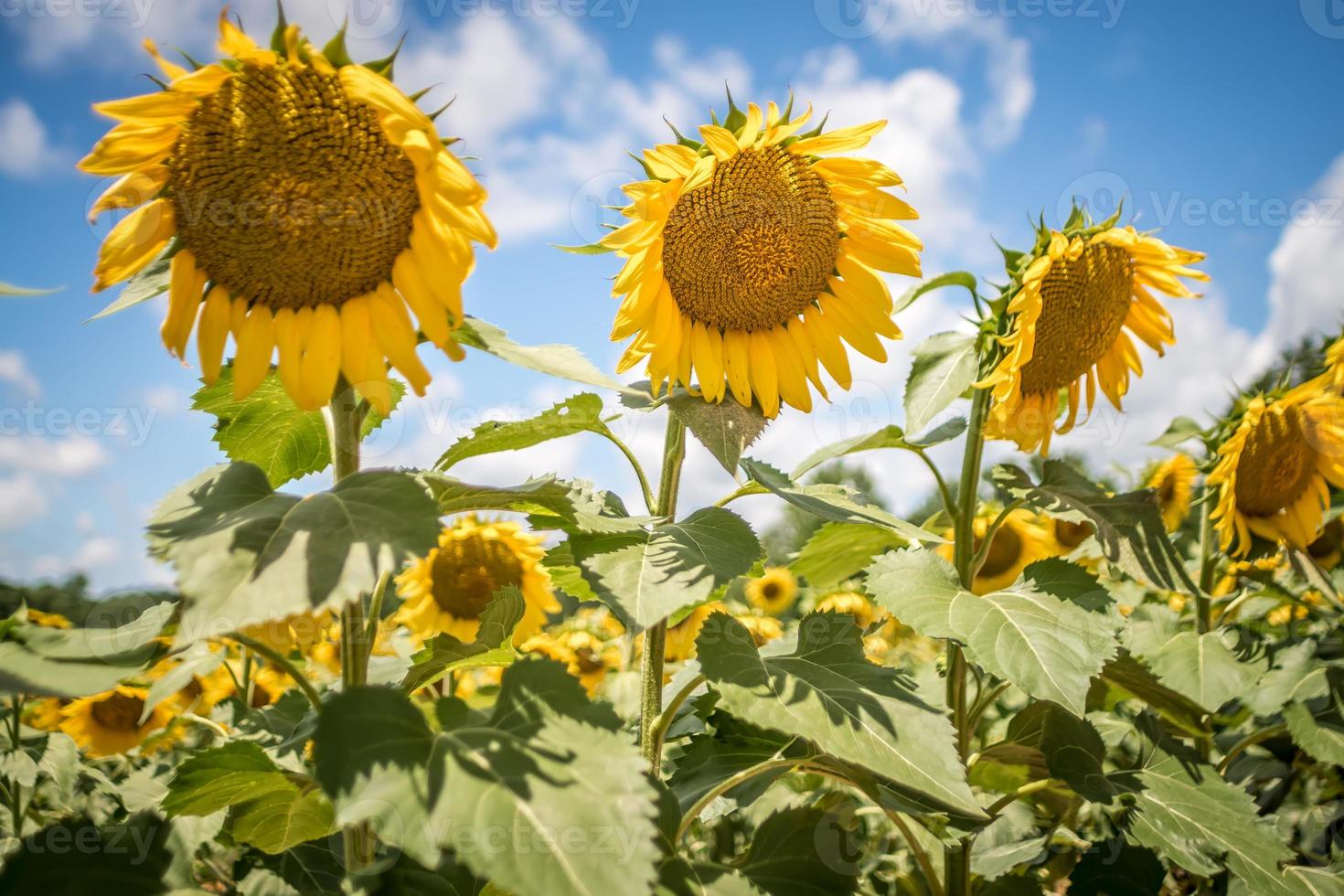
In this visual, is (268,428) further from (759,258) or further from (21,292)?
(759,258)

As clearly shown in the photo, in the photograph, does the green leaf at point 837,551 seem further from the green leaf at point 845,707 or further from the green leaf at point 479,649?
the green leaf at point 479,649

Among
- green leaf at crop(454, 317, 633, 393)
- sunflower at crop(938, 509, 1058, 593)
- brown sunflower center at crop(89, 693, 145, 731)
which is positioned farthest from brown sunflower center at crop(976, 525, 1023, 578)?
brown sunflower center at crop(89, 693, 145, 731)

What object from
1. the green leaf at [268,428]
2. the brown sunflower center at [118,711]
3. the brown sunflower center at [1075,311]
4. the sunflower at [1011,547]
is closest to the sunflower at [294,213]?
the green leaf at [268,428]

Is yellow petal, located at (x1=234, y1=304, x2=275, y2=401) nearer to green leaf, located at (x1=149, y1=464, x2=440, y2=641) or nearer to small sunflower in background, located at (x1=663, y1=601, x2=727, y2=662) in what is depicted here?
green leaf, located at (x1=149, y1=464, x2=440, y2=641)

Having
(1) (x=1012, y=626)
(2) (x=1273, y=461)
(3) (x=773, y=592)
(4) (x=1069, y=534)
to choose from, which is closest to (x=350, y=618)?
(1) (x=1012, y=626)

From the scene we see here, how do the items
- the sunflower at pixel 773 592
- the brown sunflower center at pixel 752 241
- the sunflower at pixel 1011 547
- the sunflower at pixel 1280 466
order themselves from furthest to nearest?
the sunflower at pixel 773 592 < the sunflower at pixel 1011 547 < the sunflower at pixel 1280 466 < the brown sunflower center at pixel 752 241

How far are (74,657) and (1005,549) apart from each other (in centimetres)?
340

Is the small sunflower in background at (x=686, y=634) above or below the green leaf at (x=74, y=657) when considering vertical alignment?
above

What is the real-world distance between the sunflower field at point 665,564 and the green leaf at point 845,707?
Result: 10 mm

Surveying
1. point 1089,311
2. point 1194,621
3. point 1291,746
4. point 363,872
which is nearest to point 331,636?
point 363,872

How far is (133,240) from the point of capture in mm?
1418

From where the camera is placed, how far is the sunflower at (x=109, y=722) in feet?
14.4

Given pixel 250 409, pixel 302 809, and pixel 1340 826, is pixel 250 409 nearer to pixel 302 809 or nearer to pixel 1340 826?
pixel 302 809

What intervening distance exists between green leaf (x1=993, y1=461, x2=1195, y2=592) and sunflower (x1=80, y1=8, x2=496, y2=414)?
173 cm
